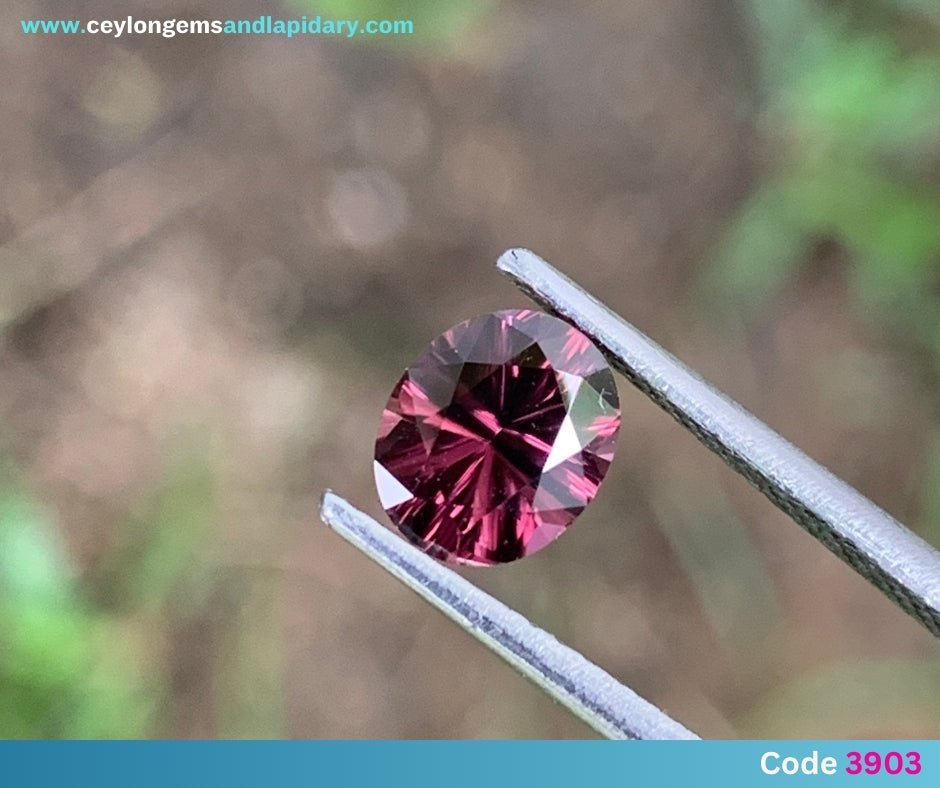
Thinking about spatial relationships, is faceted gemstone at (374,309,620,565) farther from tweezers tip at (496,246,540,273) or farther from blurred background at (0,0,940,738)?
blurred background at (0,0,940,738)

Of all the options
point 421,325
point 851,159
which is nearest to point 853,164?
point 851,159

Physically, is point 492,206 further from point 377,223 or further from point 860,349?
point 860,349

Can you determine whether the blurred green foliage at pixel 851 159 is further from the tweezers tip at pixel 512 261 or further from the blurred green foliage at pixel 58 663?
the blurred green foliage at pixel 58 663

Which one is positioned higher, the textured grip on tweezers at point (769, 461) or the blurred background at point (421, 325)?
the blurred background at point (421, 325)

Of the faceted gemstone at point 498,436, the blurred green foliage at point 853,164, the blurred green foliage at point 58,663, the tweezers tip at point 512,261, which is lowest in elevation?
the blurred green foliage at point 58,663

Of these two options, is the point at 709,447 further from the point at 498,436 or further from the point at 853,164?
the point at 853,164

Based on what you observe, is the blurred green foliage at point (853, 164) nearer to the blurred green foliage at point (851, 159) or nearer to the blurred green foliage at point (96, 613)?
the blurred green foliage at point (851, 159)

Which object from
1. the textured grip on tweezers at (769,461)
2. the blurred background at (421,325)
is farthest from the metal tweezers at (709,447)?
the blurred background at (421,325)

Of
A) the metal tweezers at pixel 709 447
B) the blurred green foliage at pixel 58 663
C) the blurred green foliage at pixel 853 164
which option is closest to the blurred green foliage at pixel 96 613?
the blurred green foliage at pixel 58 663

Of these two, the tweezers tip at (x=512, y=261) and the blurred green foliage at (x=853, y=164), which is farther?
the blurred green foliage at (x=853, y=164)
